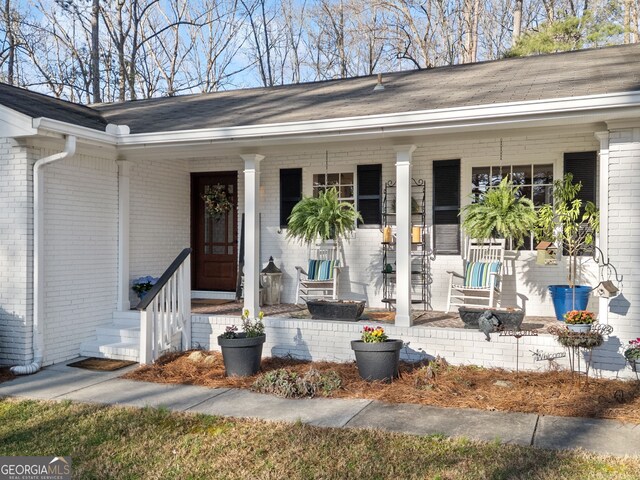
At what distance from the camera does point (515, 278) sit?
6.71m

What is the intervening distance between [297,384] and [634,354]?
2757 mm

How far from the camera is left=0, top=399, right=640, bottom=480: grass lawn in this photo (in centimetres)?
313

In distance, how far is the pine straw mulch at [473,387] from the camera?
4227 millimetres

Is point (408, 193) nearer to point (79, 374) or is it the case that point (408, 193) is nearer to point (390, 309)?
point (390, 309)

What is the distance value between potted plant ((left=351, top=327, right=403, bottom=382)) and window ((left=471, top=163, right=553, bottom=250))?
2.54 m

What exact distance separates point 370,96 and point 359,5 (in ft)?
36.4

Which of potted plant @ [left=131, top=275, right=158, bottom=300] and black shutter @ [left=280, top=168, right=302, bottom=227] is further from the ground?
black shutter @ [left=280, top=168, right=302, bottom=227]

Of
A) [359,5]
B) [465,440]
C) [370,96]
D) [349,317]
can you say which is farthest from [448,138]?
[359,5]

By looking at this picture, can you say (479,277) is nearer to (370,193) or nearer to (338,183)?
(370,193)

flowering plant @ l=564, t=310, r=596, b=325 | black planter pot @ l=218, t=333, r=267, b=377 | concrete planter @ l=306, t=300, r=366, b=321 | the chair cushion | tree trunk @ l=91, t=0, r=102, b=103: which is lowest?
black planter pot @ l=218, t=333, r=267, b=377

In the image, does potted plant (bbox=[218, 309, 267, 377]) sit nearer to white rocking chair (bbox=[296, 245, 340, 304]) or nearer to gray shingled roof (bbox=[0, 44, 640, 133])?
white rocking chair (bbox=[296, 245, 340, 304])

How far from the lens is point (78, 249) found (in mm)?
6078

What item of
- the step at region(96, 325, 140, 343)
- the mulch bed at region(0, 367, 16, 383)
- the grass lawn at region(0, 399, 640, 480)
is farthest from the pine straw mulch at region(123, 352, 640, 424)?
the mulch bed at region(0, 367, 16, 383)

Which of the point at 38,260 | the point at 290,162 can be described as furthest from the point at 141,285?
the point at 290,162
